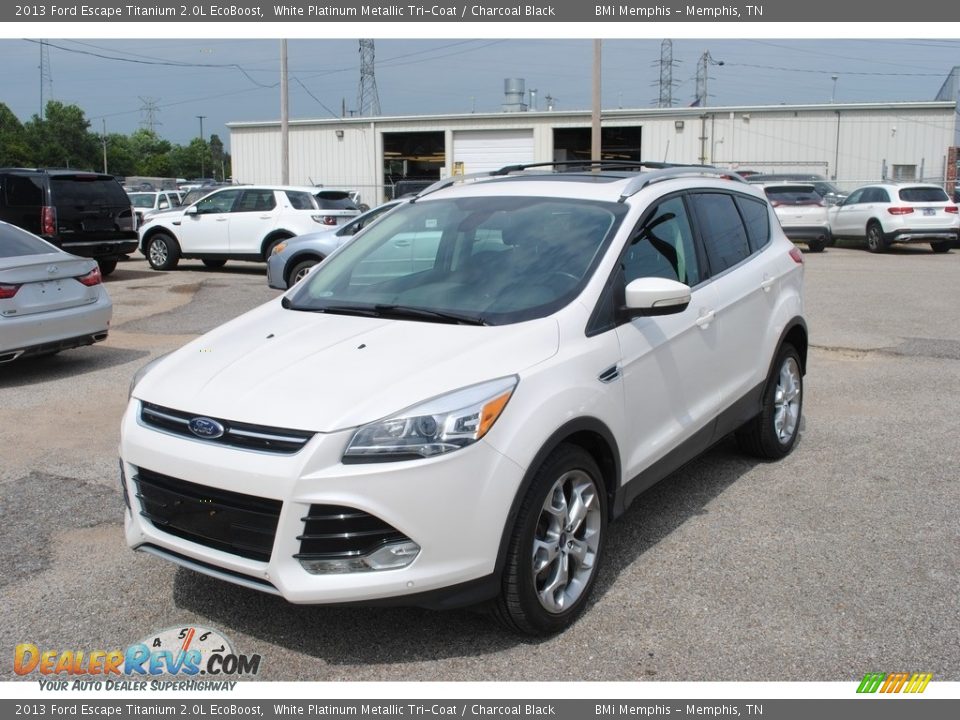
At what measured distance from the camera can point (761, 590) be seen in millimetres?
4195

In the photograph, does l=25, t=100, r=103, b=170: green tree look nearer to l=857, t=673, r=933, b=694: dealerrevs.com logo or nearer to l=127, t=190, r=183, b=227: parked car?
l=127, t=190, r=183, b=227: parked car

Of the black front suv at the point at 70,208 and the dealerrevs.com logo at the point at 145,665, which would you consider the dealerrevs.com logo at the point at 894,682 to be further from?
the black front suv at the point at 70,208

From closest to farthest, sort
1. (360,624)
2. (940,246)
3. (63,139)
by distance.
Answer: (360,624) < (940,246) < (63,139)

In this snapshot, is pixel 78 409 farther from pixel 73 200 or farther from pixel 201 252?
pixel 201 252

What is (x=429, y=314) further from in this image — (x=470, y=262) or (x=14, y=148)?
(x=14, y=148)

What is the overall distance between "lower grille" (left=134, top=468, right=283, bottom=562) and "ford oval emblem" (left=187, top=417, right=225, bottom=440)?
187mm

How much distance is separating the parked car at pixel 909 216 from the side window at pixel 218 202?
14853 mm

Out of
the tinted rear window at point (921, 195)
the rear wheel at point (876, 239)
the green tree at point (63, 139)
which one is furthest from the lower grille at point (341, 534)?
the green tree at point (63, 139)

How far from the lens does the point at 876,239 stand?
2289cm

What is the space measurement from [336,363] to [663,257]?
1.91 metres

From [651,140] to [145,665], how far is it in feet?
130

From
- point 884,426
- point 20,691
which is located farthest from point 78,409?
point 884,426

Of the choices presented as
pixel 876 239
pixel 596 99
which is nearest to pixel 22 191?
pixel 596 99

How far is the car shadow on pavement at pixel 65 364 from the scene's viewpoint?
29.0ft
